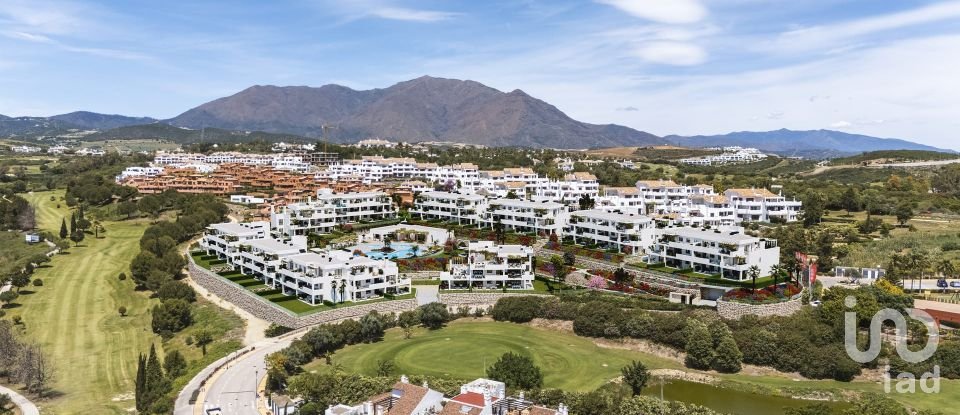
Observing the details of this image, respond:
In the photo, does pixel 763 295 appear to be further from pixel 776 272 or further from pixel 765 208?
pixel 765 208

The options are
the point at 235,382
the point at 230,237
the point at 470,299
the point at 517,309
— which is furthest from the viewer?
the point at 230,237

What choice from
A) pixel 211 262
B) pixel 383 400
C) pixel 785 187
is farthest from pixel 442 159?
pixel 383 400

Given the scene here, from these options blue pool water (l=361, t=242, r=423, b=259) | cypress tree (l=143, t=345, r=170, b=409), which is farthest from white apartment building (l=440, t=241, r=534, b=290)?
cypress tree (l=143, t=345, r=170, b=409)

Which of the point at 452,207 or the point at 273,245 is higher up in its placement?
the point at 452,207

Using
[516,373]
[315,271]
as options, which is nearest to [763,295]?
[516,373]

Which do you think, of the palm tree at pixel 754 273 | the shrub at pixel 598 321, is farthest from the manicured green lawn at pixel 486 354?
the palm tree at pixel 754 273

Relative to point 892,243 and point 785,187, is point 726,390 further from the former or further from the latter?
point 785,187
